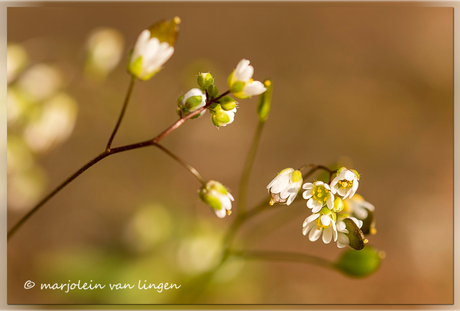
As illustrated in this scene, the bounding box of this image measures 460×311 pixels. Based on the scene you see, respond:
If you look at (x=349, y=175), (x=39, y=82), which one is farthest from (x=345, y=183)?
(x=39, y=82)

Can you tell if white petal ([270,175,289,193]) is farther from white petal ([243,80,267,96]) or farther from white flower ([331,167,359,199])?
white petal ([243,80,267,96])

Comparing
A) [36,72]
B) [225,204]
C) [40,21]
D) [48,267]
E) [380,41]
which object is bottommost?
[48,267]

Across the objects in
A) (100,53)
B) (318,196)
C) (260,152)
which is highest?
(260,152)

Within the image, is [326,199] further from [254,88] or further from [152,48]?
[152,48]

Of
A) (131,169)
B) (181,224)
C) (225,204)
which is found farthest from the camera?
(131,169)

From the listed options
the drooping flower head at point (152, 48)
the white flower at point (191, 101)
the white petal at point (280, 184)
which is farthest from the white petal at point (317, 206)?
the drooping flower head at point (152, 48)

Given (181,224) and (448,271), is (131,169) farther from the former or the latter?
(448,271)

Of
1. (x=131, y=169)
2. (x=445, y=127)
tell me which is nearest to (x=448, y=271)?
(x=445, y=127)

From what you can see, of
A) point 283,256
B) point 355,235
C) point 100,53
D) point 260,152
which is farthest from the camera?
point 260,152
